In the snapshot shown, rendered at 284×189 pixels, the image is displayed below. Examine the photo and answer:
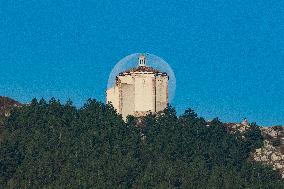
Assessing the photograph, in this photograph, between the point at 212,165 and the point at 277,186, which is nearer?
the point at 277,186


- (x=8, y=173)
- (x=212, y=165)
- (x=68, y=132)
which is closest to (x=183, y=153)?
(x=212, y=165)

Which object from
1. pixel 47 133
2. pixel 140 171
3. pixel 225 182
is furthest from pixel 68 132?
pixel 225 182

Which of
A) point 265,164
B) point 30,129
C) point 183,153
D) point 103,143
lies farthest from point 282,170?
point 30,129

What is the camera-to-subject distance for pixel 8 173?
181m

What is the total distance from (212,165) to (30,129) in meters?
30.2

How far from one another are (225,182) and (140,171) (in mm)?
14067

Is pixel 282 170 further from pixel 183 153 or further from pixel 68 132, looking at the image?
pixel 68 132

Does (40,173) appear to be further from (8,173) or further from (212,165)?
(212,165)

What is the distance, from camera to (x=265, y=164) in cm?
19600

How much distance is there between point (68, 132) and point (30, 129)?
21.9ft

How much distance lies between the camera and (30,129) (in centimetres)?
19962

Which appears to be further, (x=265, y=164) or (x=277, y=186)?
(x=265, y=164)

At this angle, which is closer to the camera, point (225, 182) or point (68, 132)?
point (225, 182)

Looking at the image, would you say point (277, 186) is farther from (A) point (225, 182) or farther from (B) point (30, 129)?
(B) point (30, 129)
